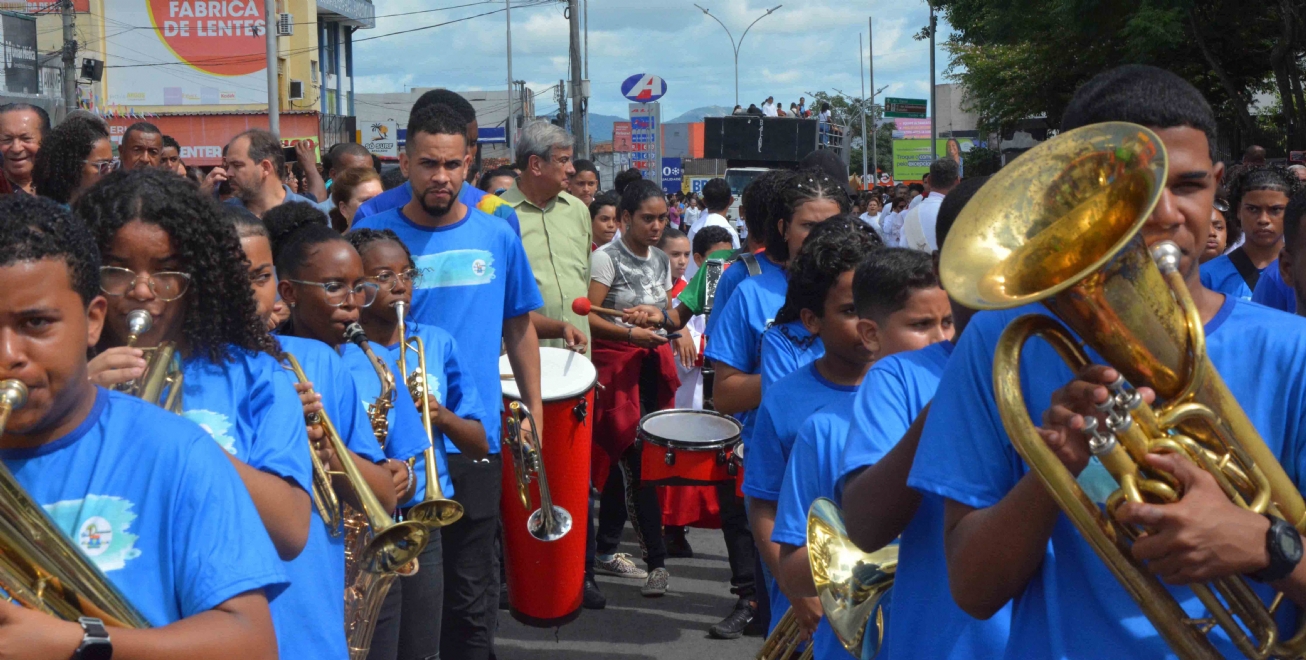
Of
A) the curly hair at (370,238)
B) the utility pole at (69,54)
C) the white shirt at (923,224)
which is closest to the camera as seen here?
the curly hair at (370,238)

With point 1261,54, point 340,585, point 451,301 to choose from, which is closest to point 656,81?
point 1261,54

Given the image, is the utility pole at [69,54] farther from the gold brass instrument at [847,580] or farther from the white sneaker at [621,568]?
the gold brass instrument at [847,580]

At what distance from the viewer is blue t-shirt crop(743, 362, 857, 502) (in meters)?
3.20

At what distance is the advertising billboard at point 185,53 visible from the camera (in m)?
52.2

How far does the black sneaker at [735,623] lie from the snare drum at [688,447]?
732mm

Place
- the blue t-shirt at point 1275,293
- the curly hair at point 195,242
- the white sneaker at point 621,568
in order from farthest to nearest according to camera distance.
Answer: the white sneaker at point 621,568 < the blue t-shirt at point 1275,293 < the curly hair at point 195,242

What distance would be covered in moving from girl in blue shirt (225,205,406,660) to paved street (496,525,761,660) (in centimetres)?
280

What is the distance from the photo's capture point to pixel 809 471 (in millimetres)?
2902

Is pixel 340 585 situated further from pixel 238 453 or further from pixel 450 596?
pixel 450 596

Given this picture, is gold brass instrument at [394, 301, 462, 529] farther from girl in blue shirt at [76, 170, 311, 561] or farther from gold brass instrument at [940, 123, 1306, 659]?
gold brass instrument at [940, 123, 1306, 659]

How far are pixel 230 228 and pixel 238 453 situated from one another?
0.48 metres

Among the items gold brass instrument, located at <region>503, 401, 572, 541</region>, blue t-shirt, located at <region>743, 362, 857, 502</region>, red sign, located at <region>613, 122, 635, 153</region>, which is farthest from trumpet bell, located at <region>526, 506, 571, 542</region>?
red sign, located at <region>613, 122, 635, 153</region>

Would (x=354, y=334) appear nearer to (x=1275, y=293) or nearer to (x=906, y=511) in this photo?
(x=906, y=511)

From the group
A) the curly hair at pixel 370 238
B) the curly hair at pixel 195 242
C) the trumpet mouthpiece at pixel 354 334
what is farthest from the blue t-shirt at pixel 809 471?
the curly hair at pixel 370 238
